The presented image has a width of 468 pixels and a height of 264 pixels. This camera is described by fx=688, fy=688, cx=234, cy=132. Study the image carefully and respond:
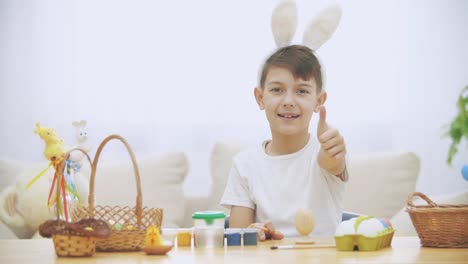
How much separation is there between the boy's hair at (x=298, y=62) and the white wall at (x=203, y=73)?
50.0 inches

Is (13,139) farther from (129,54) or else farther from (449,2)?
(449,2)

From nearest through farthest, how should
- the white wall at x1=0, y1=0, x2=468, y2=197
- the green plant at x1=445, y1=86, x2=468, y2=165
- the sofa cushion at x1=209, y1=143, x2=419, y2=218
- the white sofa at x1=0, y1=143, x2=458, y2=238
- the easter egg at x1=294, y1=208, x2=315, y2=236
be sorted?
the green plant at x1=445, y1=86, x2=468, y2=165
the easter egg at x1=294, y1=208, x2=315, y2=236
the white sofa at x1=0, y1=143, x2=458, y2=238
the sofa cushion at x1=209, y1=143, x2=419, y2=218
the white wall at x1=0, y1=0, x2=468, y2=197

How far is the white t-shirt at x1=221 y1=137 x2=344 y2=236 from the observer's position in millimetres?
1944

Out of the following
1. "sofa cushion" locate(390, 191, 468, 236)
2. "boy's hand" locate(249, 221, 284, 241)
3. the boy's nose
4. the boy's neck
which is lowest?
"sofa cushion" locate(390, 191, 468, 236)

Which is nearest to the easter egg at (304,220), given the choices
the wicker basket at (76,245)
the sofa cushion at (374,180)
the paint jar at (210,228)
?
the paint jar at (210,228)

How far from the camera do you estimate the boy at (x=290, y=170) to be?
6.40ft

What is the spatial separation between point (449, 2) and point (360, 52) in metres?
0.52

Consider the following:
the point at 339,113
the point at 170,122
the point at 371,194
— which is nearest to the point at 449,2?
the point at 339,113

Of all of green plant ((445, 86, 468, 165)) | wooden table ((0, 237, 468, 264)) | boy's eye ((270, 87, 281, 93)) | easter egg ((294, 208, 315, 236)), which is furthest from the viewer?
boy's eye ((270, 87, 281, 93))

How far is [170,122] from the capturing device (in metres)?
3.34

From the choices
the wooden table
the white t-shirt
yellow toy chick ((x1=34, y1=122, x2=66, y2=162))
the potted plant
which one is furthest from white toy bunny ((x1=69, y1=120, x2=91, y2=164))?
the potted plant

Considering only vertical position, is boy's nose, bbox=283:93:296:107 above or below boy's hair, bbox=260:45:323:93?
below

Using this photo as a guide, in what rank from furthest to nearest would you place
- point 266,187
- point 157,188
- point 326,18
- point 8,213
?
point 157,188 < point 8,213 < point 266,187 < point 326,18

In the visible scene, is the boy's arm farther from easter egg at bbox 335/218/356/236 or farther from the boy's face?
easter egg at bbox 335/218/356/236
